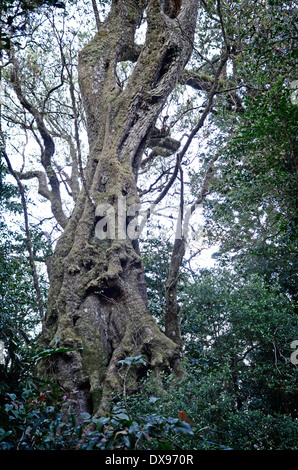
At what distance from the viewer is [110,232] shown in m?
6.18

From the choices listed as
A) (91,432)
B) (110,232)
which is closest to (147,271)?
(110,232)

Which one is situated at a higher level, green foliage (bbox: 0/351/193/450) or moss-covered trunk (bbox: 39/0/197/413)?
moss-covered trunk (bbox: 39/0/197/413)

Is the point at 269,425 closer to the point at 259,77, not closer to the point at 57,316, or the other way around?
the point at 57,316

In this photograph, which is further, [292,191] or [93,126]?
[93,126]

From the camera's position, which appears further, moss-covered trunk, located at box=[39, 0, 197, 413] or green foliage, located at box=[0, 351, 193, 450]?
moss-covered trunk, located at box=[39, 0, 197, 413]

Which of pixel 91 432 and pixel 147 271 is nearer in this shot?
pixel 91 432

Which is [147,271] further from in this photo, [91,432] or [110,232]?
[91,432]

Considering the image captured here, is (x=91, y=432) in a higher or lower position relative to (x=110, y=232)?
lower

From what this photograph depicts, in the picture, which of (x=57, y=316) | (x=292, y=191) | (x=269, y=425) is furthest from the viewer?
(x=292, y=191)

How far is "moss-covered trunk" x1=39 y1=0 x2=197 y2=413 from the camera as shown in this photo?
491cm

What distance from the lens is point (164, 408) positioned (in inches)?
152

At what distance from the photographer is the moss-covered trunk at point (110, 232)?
4910 mm
